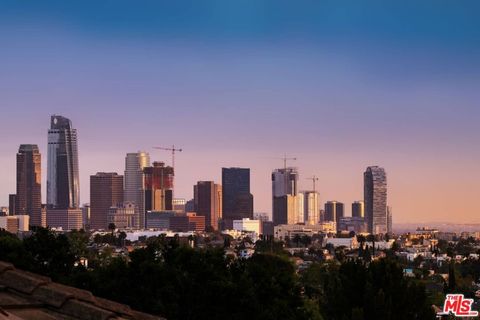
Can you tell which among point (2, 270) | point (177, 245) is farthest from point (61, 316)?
point (177, 245)

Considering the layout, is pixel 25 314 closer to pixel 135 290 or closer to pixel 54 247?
pixel 135 290

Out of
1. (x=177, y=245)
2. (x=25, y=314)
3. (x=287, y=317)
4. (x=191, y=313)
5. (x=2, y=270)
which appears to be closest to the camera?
(x=25, y=314)

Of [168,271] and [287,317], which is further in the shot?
[287,317]

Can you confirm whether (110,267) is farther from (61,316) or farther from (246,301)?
(61,316)

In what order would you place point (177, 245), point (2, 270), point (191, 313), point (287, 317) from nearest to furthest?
point (2, 270) < point (191, 313) < point (287, 317) < point (177, 245)

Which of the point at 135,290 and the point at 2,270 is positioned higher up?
the point at 2,270

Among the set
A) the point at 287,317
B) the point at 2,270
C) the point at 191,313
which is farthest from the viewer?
the point at 287,317

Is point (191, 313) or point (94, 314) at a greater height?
point (94, 314)

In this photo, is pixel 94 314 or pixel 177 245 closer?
pixel 94 314

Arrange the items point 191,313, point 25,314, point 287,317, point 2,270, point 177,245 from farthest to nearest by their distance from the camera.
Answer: point 177,245 → point 287,317 → point 191,313 → point 2,270 → point 25,314

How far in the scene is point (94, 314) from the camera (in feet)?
44.6

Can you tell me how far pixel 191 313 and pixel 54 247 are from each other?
799 cm

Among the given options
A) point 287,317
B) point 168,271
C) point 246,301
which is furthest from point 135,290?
point 287,317

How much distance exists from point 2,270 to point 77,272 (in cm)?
2903
